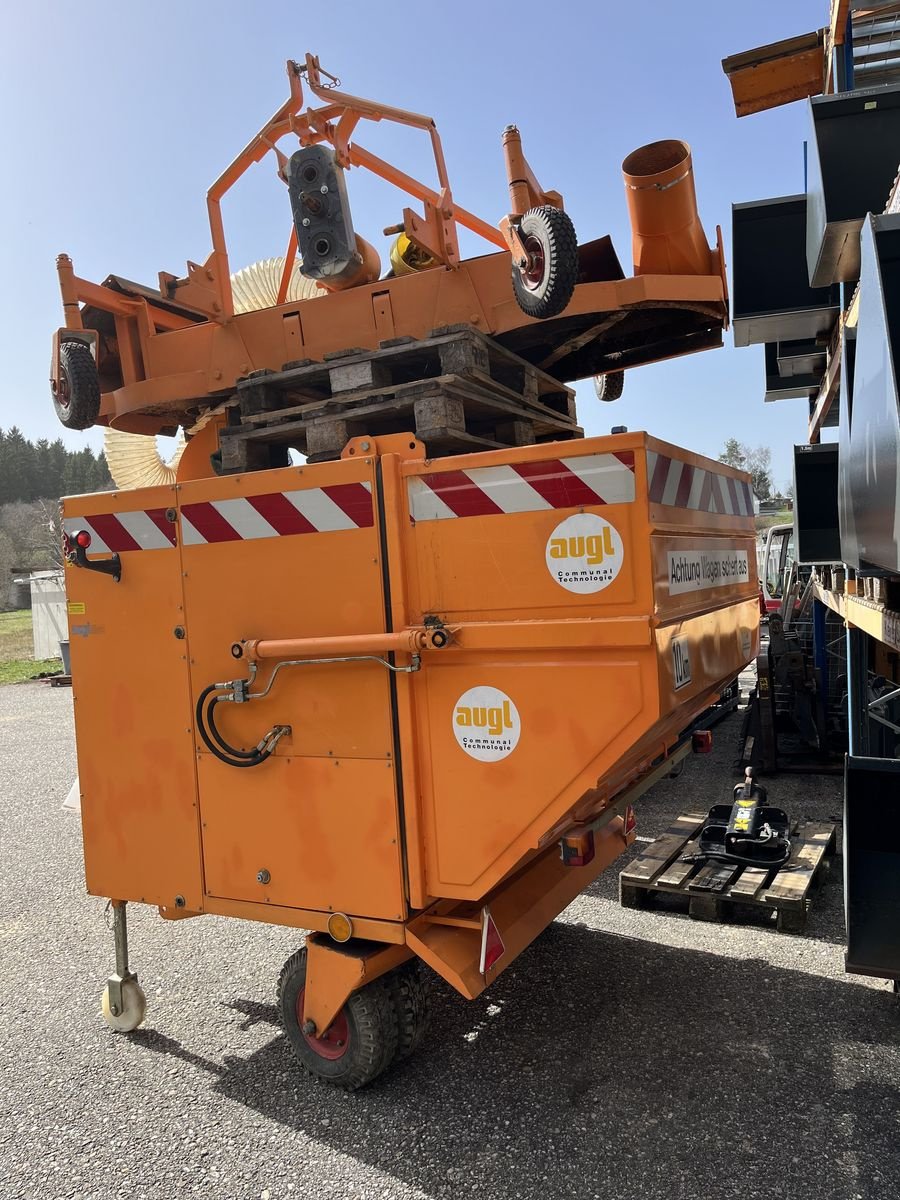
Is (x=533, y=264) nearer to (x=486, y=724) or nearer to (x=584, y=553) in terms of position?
(x=584, y=553)

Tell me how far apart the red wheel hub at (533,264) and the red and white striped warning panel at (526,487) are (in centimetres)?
110

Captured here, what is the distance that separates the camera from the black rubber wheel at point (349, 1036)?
2.92 metres

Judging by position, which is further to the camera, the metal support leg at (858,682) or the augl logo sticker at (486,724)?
the metal support leg at (858,682)

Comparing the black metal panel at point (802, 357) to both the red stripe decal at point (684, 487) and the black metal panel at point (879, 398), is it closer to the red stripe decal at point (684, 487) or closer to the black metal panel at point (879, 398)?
the red stripe decal at point (684, 487)

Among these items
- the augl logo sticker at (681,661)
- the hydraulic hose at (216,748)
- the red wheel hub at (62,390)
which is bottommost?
the hydraulic hose at (216,748)

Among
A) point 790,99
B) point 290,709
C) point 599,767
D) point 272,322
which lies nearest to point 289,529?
point 290,709

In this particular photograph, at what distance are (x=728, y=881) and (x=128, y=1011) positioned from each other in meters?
3.03

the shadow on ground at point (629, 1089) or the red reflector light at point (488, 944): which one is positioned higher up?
A: the red reflector light at point (488, 944)

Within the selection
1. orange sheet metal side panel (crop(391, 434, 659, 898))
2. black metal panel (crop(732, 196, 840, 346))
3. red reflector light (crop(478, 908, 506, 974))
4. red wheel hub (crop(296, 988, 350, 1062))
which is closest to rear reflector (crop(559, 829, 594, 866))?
orange sheet metal side panel (crop(391, 434, 659, 898))

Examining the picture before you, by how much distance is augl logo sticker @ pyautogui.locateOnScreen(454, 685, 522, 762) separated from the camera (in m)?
2.62

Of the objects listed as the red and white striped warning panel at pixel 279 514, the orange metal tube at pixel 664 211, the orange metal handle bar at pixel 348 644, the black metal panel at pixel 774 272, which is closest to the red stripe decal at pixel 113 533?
the red and white striped warning panel at pixel 279 514

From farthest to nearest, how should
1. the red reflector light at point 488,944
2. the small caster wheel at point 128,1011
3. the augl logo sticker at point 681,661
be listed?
1. the small caster wheel at point 128,1011
2. the red reflector light at point 488,944
3. the augl logo sticker at point 681,661

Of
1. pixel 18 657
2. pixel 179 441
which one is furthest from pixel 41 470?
pixel 179 441

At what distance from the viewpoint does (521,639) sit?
2561mm
